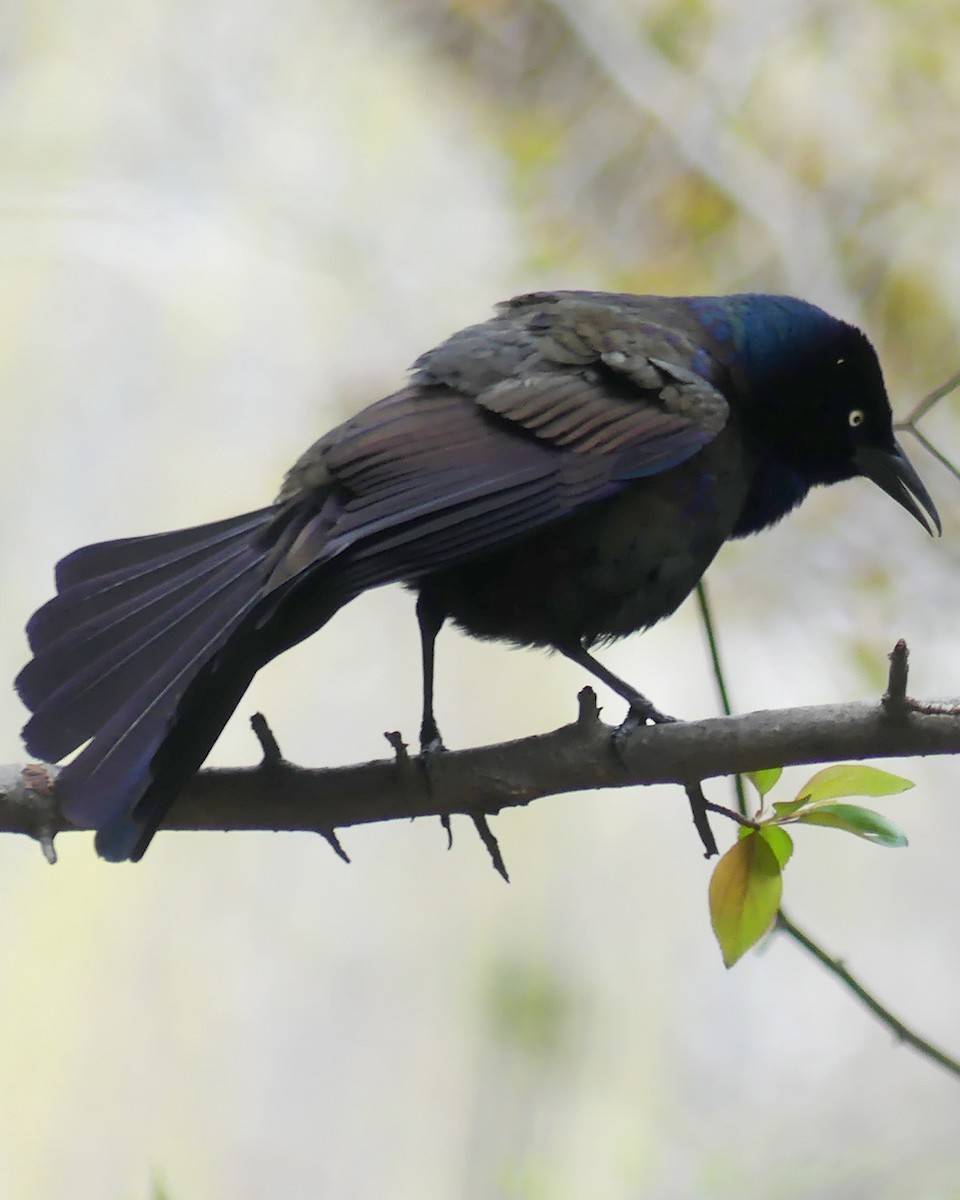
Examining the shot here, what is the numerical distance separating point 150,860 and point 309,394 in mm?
1201

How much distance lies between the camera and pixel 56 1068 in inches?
118

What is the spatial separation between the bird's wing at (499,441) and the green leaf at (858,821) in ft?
1.53

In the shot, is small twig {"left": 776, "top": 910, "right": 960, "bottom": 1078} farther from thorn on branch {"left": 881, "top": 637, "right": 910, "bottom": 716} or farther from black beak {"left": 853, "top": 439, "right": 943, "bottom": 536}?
black beak {"left": 853, "top": 439, "right": 943, "bottom": 536}

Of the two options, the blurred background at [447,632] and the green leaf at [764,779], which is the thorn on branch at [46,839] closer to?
the green leaf at [764,779]

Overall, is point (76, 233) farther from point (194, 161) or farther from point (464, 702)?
point (464, 702)

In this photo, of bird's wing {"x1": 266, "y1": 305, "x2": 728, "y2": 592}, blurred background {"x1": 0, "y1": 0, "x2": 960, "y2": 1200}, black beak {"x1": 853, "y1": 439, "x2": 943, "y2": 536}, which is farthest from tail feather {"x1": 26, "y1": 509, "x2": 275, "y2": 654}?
blurred background {"x1": 0, "y1": 0, "x2": 960, "y2": 1200}

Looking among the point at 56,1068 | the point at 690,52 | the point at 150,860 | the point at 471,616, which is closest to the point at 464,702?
the point at 150,860

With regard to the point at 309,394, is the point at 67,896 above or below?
below

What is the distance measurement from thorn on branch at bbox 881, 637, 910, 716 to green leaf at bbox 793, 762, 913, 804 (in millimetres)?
132

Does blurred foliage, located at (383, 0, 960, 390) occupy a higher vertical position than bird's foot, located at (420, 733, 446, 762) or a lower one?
higher

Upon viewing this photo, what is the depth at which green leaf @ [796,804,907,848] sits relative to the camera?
4.41 feet

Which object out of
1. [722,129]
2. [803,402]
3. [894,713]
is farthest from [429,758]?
[722,129]

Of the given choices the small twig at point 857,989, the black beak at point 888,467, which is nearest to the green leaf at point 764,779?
the small twig at point 857,989

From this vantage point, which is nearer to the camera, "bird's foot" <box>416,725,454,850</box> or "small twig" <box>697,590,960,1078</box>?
"small twig" <box>697,590,960,1078</box>
